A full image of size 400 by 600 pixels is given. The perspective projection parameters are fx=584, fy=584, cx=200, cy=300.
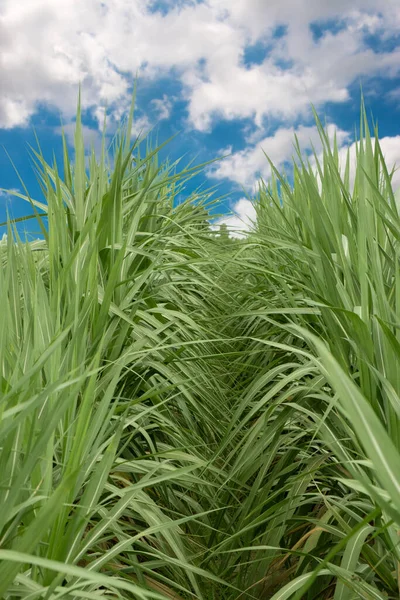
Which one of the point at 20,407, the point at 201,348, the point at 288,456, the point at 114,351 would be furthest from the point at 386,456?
the point at 201,348

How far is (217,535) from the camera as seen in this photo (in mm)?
949

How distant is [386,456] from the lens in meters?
0.39

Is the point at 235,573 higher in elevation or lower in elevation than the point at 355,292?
lower

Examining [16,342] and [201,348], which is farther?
[201,348]

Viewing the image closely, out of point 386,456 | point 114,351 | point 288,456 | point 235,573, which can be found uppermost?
point 114,351

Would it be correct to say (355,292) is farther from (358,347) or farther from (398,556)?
(398,556)

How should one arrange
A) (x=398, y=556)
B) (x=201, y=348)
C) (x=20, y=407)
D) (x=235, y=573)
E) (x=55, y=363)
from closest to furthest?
(x=20, y=407), (x=398, y=556), (x=55, y=363), (x=235, y=573), (x=201, y=348)

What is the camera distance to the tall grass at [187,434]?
0.56 m

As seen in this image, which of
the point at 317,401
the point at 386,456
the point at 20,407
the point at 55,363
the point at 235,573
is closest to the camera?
the point at 386,456

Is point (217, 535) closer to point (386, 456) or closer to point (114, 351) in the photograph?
point (114, 351)

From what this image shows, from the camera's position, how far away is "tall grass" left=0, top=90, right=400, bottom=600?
56 centimetres

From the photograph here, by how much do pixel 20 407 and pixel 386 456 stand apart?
32 cm

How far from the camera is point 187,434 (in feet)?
3.68

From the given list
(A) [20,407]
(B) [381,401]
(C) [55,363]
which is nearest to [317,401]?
(B) [381,401]
